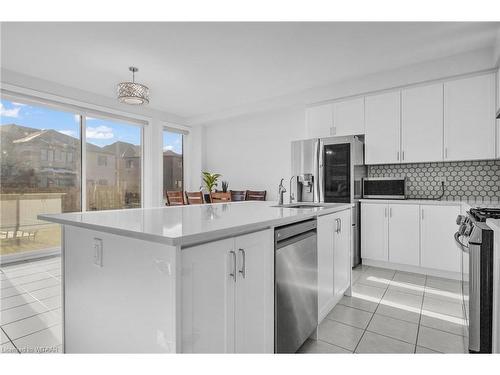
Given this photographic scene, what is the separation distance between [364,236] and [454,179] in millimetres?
1312

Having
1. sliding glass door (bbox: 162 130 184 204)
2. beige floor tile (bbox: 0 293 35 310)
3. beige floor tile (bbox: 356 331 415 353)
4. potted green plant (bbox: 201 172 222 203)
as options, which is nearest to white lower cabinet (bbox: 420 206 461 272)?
beige floor tile (bbox: 356 331 415 353)

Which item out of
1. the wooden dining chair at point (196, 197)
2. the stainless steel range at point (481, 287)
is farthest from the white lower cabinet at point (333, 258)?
the wooden dining chair at point (196, 197)

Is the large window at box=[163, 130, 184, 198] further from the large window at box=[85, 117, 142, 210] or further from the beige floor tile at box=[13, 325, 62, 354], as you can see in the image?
the beige floor tile at box=[13, 325, 62, 354]

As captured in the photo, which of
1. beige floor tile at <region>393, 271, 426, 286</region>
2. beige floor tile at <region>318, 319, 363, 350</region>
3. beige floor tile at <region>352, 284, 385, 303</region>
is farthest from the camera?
beige floor tile at <region>393, 271, 426, 286</region>

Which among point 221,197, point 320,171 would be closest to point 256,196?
point 221,197

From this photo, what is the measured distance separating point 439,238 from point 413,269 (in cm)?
48

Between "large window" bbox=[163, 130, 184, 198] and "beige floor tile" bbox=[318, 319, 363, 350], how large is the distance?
15.4ft

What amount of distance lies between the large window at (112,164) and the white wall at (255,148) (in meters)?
1.59

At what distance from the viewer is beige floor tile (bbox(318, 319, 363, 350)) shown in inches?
72.9

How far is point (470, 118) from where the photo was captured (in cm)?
324

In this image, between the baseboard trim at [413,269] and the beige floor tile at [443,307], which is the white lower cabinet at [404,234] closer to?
the baseboard trim at [413,269]

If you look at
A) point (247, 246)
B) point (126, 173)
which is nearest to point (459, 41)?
point (247, 246)

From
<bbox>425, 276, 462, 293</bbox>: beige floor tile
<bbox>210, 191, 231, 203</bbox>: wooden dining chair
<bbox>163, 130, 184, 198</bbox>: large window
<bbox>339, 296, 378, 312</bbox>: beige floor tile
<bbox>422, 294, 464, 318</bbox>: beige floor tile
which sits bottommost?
<bbox>425, 276, 462, 293</bbox>: beige floor tile
